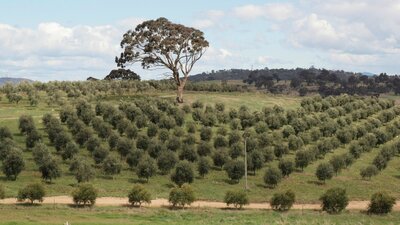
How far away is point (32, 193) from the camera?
169ft

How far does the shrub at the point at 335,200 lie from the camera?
178 feet

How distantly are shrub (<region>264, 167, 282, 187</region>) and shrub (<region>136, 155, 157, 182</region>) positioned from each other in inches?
549

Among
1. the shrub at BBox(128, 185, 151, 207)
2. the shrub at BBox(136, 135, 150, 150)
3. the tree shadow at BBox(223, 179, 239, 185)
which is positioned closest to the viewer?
the shrub at BBox(128, 185, 151, 207)

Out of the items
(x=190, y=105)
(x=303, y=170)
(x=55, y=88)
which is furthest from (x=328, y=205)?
(x=55, y=88)

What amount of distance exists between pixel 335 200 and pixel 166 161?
74.6 ft

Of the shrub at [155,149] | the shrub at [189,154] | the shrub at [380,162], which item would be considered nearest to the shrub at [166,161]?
the shrub at [155,149]

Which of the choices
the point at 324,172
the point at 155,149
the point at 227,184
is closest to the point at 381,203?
the point at 324,172

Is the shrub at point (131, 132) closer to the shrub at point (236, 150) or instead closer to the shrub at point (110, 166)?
the shrub at point (110, 166)

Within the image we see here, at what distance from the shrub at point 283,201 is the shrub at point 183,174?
12.4m

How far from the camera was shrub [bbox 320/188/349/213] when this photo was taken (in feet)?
178

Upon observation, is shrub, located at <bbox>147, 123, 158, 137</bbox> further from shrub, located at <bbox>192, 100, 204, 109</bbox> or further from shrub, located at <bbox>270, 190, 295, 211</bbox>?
shrub, located at <bbox>270, 190, 295, 211</bbox>

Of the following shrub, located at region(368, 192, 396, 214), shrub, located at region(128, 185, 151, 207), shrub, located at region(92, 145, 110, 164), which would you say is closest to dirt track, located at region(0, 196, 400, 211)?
shrub, located at region(128, 185, 151, 207)

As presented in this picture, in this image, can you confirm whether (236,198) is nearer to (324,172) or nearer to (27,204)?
(324,172)

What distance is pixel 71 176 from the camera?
6400 centimetres
